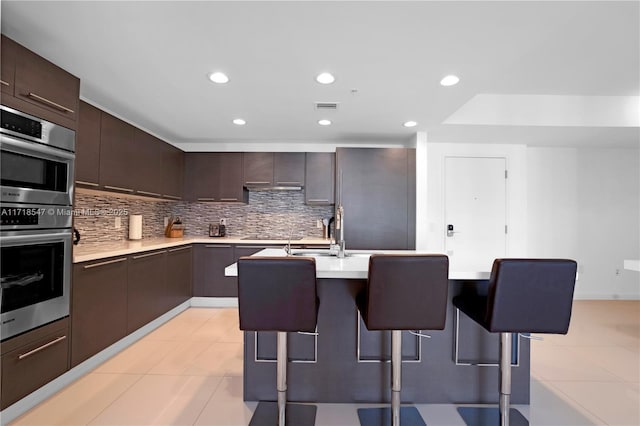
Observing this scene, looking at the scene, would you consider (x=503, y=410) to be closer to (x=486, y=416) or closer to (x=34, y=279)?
(x=486, y=416)

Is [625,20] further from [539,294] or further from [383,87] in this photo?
[539,294]

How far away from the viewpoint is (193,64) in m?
2.29

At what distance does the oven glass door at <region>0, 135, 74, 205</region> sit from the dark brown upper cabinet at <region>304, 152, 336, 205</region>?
109 inches

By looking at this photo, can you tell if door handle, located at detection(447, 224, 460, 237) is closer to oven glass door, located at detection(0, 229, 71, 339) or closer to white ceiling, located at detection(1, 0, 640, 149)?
white ceiling, located at detection(1, 0, 640, 149)

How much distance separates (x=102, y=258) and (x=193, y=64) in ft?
5.43

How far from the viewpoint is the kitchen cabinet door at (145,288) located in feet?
10.0

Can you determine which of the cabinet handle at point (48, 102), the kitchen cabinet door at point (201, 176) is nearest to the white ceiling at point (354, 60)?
the cabinet handle at point (48, 102)

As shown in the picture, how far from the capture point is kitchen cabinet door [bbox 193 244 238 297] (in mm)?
4324

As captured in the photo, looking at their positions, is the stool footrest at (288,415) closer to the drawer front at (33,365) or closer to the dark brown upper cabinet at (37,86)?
the drawer front at (33,365)

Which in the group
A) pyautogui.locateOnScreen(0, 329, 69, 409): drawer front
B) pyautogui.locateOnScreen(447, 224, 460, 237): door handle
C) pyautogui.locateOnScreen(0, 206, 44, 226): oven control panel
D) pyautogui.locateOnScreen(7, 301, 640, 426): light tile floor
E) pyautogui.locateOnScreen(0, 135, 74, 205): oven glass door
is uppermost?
pyautogui.locateOnScreen(0, 135, 74, 205): oven glass door

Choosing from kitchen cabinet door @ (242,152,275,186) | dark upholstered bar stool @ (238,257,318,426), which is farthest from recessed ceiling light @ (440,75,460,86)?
kitchen cabinet door @ (242,152,275,186)

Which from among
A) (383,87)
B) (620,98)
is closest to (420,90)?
(383,87)

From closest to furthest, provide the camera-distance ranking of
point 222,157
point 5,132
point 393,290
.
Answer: point 393,290 < point 5,132 < point 222,157

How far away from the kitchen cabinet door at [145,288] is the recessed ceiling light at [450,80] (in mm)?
3066
